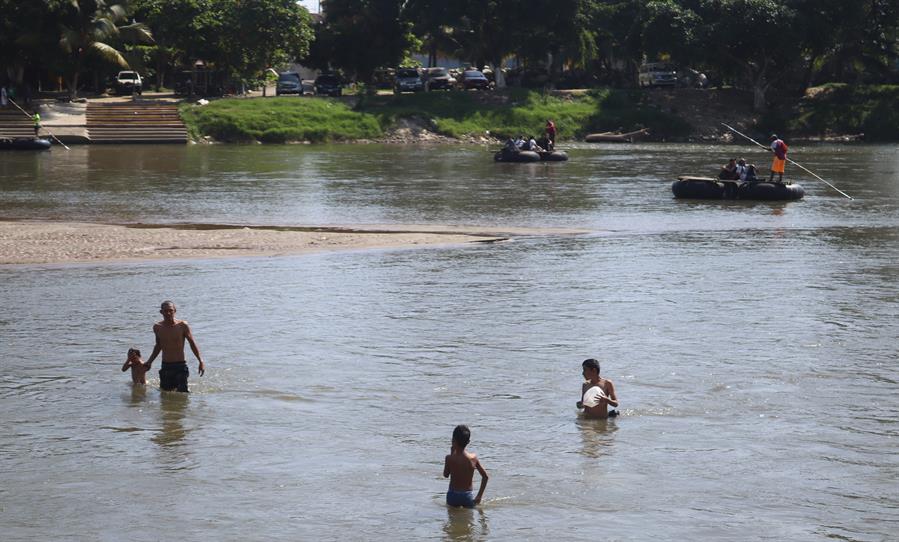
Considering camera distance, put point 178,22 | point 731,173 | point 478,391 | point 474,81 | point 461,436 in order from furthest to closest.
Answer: point 474,81, point 178,22, point 731,173, point 478,391, point 461,436

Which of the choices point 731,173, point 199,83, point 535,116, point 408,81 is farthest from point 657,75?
point 731,173

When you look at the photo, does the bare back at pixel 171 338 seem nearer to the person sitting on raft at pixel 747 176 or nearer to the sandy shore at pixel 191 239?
the sandy shore at pixel 191 239

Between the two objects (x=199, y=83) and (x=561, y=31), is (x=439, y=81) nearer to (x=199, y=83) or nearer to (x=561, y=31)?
(x=561, y=31)

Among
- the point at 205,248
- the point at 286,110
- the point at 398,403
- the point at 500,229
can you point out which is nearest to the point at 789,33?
the point at 286,110

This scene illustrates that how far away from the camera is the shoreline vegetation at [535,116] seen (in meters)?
69.2

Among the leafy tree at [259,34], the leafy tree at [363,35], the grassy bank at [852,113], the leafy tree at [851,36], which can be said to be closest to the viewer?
the leafy tree at [259,34]

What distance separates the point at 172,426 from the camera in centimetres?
1527

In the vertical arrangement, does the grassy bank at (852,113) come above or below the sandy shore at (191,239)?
above

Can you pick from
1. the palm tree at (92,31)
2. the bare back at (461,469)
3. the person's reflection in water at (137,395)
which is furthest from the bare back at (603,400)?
the palm tree at (92,31)

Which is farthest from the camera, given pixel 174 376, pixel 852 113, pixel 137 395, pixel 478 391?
pixel 852 113

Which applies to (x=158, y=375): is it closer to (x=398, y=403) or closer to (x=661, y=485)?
(x=398, y=403)

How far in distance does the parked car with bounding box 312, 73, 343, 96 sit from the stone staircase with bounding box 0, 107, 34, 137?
64.3ft

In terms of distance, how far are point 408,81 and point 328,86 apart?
481cm

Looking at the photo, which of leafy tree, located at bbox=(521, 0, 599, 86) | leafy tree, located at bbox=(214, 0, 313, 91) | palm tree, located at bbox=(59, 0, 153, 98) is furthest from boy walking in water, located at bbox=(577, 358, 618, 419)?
leafy tree, located at bbox=(521, 0, 599, 86)
